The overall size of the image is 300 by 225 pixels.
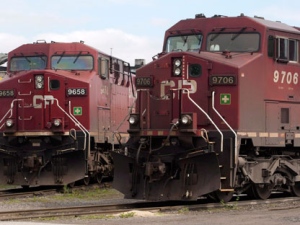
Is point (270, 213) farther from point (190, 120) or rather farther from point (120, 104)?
point (120, 104)

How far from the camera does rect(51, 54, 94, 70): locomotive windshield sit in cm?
2358

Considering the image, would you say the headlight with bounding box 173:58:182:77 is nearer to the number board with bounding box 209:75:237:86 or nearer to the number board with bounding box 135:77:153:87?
the number board with bounding box 135:77:153:87

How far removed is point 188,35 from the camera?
61.2ft

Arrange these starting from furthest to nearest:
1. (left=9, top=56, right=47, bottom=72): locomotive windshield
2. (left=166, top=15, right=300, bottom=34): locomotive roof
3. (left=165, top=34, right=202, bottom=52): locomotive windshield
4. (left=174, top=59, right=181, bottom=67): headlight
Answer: (left=9, top=56, right=47, bottom=72): locomotive windshield < (left=165, top=34, right=202, bottom=52): locomotive windshield < (left=166, top=15, right=300, bottom=34): locomotive roof < (left=174, top=59, right=181, bottom=67): headlight

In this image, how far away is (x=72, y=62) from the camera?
78.0 ft

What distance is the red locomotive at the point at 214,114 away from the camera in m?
16.9

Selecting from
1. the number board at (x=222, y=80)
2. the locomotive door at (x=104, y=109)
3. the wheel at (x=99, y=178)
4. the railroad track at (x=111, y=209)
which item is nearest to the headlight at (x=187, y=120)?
the number board at (x=222, y=80)

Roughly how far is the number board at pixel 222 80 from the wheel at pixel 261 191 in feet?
9.67

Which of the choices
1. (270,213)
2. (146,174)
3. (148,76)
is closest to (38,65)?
(148,76)

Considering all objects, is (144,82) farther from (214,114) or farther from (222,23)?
(222,23)

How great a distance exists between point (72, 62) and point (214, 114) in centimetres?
773

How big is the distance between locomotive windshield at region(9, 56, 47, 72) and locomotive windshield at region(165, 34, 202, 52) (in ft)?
19.7

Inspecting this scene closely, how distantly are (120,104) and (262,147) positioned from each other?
9.48m

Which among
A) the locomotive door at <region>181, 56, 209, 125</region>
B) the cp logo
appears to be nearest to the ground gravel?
the locomotive door at <region>181, 56, 209, 125</region>
